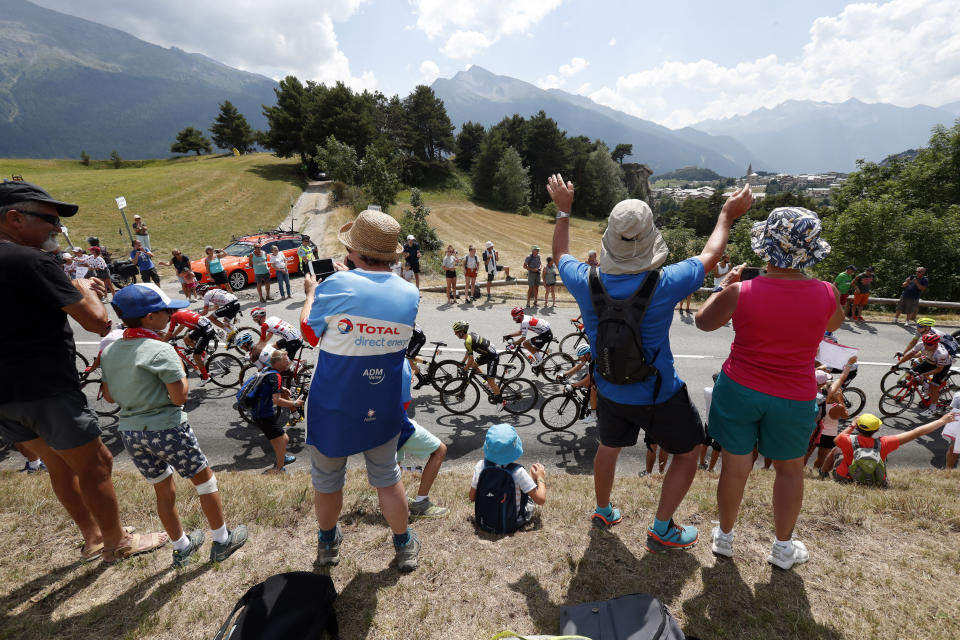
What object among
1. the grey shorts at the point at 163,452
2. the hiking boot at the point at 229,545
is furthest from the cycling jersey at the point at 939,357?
the grey shorts at the point at 163,452

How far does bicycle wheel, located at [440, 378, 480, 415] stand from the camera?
7580mm

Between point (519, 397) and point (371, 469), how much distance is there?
5118 mm

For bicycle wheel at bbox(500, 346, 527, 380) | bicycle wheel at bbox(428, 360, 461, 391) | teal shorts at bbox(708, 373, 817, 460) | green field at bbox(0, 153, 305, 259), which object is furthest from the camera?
green field at bbox(0, 153, 305, 259)

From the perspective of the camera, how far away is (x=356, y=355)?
2348 millimetres

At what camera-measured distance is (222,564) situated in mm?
3055

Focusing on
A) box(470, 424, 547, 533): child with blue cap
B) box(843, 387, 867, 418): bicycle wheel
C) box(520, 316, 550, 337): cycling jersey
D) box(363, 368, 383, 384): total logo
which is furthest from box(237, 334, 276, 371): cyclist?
box(843, 387, 867, 418): bicycle wheel

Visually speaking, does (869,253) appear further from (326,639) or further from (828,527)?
(326,639)

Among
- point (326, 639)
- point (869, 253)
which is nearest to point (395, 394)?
point (326, 639)

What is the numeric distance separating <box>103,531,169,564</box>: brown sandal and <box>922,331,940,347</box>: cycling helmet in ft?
37.4

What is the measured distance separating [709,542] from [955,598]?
1349 millimetres

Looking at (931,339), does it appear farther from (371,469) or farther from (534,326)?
(371,469)

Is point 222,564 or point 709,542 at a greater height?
point 709,542

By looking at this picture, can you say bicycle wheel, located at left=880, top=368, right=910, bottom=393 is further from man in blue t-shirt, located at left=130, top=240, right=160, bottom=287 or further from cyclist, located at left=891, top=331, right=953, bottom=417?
man in blue t-shirt, located at left=130, top=240, right=160, bottom=287

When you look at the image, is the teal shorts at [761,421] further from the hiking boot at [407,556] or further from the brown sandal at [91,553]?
the brown sandal at [91,553]
